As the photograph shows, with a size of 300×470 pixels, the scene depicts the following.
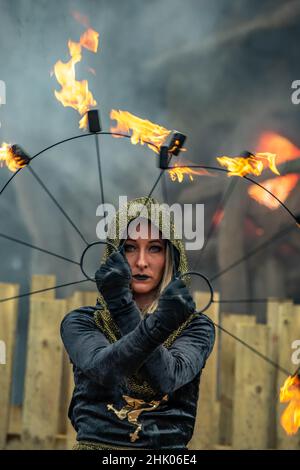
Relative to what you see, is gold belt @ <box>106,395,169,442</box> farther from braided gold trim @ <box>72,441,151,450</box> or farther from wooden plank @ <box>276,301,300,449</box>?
wooden plank @ <box>276,301,300,449</box>

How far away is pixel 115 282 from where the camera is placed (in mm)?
2385

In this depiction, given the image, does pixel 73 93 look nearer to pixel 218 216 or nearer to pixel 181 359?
pixel 181 359

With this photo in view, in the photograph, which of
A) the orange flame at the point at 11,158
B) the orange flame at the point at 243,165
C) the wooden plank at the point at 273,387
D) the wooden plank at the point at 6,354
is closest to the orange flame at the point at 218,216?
the wooden plank at the point at 273,387

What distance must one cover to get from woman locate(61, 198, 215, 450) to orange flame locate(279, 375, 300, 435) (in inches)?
14.9

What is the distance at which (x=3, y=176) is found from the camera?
5.95 meters

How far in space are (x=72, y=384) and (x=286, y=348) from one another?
1.45 metres

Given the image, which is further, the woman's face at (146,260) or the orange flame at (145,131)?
the orange flame at (145,131)

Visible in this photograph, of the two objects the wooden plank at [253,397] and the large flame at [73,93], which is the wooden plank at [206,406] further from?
the large flame at [73,93]

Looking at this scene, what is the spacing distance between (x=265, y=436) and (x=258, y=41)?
397 cm

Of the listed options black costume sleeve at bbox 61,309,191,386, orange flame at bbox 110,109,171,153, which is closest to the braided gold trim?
black costume sleeve at bbox 61,309,191,386

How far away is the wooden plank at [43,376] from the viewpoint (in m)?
4.98

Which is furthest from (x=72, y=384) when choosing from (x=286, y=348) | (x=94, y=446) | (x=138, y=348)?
(x=138, y=348)

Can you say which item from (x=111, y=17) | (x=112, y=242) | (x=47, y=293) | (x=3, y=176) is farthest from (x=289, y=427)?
(x=111, y=17)

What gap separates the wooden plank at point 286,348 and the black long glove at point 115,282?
2.93 m
